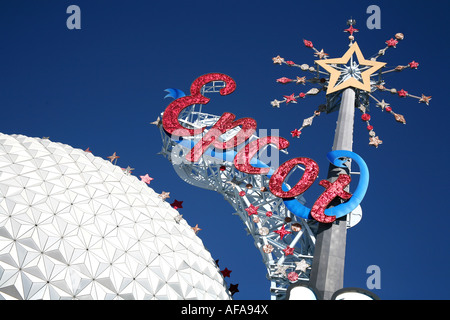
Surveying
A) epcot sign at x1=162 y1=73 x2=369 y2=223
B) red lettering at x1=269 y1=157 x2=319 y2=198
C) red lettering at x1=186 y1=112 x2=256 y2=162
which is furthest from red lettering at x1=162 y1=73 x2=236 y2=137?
red lettering at x1=269 y1=157 x2=319 y2=198

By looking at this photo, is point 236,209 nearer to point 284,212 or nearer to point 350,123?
point 284,212

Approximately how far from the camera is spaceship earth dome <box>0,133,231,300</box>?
29312 millimetres

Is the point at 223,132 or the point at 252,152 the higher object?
the point at 223,132

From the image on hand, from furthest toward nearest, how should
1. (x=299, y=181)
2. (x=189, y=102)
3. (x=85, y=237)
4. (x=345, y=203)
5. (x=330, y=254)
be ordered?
(x=189, y=102)
(x=299, y=181)
(x=85, y=237)
(x=345, y=203)
(x=330, y=254)

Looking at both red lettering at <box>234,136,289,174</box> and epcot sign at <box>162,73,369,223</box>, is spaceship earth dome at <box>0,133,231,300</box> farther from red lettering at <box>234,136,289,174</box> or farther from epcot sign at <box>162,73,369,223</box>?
red lettering at <box>234,136,289,174</box>

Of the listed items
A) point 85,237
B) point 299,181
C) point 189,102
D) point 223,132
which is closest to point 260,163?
point 223,132

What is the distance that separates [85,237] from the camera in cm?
3156

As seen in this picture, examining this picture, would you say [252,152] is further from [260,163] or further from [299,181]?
[299,181]

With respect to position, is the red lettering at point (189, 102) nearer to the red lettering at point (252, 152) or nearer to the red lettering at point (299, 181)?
the red lettering at point (252, 152)

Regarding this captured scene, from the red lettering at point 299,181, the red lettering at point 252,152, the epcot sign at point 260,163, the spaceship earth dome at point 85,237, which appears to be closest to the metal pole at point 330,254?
the epcot sign at point 260,163

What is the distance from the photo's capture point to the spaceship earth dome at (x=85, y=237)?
96.2 feet

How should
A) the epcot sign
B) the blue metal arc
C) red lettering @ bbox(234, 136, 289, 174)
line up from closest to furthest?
the blue metal arc
the epcot sign
red lettering @ bbox(234, 136, 289, 174)

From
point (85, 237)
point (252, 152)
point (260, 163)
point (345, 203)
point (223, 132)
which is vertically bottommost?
point (85, 237)

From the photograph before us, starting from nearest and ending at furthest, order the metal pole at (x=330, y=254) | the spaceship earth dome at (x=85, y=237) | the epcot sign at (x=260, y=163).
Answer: the metal pole at (x=330, y=254), the spaceship earth dome at (x=85, y=237), the epcot sign at (x=260, y=163)
